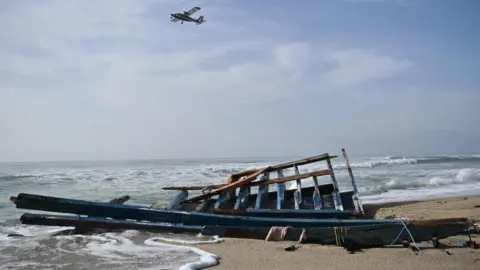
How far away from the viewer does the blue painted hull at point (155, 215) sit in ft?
21.1

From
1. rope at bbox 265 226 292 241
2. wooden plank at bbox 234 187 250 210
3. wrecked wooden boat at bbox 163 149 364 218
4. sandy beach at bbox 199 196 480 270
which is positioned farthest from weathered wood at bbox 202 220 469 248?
wooden plank at bbox 234 187 250 210

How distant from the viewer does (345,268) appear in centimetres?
448

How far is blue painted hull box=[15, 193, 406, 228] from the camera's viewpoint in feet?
21.1

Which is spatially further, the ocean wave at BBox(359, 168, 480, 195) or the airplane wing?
the airplane wing

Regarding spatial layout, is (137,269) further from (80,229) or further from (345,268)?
(80,229)

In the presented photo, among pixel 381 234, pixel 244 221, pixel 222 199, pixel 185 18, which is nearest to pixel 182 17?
pixel 185 18

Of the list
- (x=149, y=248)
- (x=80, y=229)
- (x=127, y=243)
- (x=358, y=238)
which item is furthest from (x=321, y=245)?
(x=80, y=229)

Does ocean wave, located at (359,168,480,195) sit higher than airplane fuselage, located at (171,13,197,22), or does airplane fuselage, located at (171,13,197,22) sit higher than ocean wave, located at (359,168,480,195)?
airplane fuselage, located at (171,13,197,22)

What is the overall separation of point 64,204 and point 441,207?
321 inches

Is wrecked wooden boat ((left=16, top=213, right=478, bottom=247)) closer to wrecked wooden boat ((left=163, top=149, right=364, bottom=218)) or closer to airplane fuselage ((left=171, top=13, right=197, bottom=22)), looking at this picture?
wrecked wooden boat ((left=163, top=149, right=364, bottom=218))

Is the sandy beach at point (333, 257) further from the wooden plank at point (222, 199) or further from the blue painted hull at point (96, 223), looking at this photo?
the wooden plank at point (222, 199)

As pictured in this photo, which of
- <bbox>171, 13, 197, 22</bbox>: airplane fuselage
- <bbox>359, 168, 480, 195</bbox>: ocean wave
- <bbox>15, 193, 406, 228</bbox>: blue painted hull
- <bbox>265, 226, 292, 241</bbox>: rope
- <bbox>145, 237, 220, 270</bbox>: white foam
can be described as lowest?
<bbox>359, 168, 480, 195</bbox>: ocean wave

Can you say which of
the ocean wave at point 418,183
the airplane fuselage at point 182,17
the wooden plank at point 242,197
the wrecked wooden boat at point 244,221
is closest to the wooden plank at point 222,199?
the wooden plank at point 242,197

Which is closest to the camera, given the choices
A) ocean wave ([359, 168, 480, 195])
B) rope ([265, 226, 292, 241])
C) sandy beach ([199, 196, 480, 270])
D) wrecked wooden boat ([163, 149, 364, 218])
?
sandy beach ([199, 196, 480, 270])
